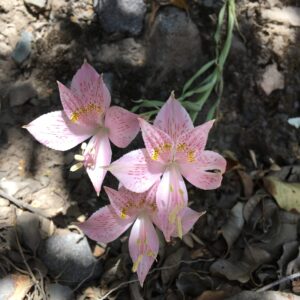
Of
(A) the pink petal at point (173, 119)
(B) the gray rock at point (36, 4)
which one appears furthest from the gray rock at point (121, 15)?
(A) the pink petal at point (173, 119)

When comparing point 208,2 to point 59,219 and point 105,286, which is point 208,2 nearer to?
point 59,219

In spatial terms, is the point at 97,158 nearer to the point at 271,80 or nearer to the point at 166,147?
the point at 166,147

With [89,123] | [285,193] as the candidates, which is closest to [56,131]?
[89,123]

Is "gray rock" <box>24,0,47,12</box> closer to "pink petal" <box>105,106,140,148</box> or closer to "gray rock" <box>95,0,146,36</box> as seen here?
"gray rock" <box>95,0,146,36</box>

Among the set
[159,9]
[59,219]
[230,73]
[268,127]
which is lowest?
[59,219]

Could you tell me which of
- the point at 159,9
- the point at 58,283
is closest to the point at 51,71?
the point at 159,9

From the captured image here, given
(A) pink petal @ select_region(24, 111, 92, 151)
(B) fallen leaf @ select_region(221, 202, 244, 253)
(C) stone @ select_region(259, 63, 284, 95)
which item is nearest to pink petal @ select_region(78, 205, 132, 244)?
(A) pink petal @ select_region(24, 111, 92, 151)

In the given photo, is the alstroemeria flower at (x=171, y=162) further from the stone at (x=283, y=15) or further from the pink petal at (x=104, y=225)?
the stone at (x=283, y=15)
